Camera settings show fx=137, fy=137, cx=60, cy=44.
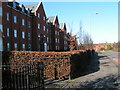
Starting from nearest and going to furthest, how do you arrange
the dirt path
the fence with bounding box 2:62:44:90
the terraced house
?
the fence with bounding box 2:62:44:90
the dirt path
the terraced house

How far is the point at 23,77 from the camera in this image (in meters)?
6.04

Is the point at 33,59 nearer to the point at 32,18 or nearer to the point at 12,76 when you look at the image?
the point at 12,76

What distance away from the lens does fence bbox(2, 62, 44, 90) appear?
5570 mm

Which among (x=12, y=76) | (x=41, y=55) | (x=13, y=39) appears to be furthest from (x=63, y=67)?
(x=13, y=39)

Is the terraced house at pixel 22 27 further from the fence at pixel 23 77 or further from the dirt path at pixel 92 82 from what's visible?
the fence at pixel 23 77

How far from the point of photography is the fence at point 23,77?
18.3ft

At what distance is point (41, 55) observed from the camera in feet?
28.5

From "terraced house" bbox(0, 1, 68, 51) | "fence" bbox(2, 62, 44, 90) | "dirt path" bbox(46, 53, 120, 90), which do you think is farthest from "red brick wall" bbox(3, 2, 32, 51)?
"fence" bbox(2, 62, 44, 90)

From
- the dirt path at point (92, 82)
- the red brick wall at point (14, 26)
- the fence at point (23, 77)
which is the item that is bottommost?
the dirt path at point (92, 82)

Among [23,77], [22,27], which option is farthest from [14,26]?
[23,77]

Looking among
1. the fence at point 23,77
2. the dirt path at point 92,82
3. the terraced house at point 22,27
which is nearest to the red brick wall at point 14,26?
the terraced house at point 22,27

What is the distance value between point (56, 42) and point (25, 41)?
21000 millimetres

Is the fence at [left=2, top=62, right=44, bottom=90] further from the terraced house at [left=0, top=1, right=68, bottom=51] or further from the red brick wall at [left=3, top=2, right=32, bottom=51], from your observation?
the red brick wall at [left=3, top=2, right=32, bottom=51]

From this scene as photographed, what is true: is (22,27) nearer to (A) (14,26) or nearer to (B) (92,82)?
(A) (14,26)
